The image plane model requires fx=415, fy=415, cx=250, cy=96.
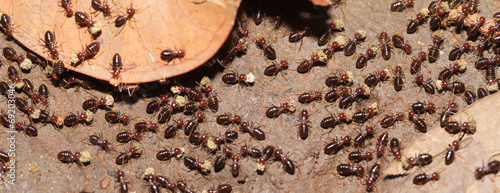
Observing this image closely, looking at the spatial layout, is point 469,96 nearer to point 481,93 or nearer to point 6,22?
point 481,93

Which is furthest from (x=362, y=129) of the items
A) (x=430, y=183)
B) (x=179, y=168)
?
(x=179, y=168)

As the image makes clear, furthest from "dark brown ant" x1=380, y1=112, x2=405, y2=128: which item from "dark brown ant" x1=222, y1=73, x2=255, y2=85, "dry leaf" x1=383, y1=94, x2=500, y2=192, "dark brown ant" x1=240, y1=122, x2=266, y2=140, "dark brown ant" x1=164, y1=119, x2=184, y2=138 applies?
"dark brown ant" x1=164, y1=119, x2=184, y2=138

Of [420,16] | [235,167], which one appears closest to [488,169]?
[420,16]

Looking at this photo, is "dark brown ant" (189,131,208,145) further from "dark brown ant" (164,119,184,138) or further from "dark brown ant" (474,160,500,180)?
"dark brown ant" (474,160,500,180)

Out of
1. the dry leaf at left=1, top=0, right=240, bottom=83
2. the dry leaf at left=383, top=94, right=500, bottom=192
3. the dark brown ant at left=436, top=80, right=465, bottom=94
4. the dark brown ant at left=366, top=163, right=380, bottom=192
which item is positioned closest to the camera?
the dry leaf at left=1, top=0, right=240, bottom=83

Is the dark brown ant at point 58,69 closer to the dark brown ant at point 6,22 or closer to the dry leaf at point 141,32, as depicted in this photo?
the dry leaf at point 141,32

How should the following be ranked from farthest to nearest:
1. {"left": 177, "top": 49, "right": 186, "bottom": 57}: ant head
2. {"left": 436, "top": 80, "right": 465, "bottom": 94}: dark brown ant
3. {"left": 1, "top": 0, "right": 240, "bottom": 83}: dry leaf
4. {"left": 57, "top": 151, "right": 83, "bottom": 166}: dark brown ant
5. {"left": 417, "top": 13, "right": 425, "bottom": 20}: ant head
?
{"left": 417, "top": 13, "right": 425, "bottom": 20}: ant head < {"left": 436, "top": 80, "right": 465, "bottom": 94}: dark brown ant < {"left": 57, "top": 151, "right": 83, "bottom": 166}: dark brown ant < {"left": 177, "top": 49, "right": 186, "bottom": 57}: ant head < {"left": 1, "top": 0, "right": 240, "bottom": 83}: dry leaf

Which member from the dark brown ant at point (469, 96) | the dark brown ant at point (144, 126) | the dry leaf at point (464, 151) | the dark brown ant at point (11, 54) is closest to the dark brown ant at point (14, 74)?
Answer: the dark brown ant at point (11, 54)

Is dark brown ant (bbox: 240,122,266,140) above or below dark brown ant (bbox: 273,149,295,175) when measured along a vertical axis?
above
